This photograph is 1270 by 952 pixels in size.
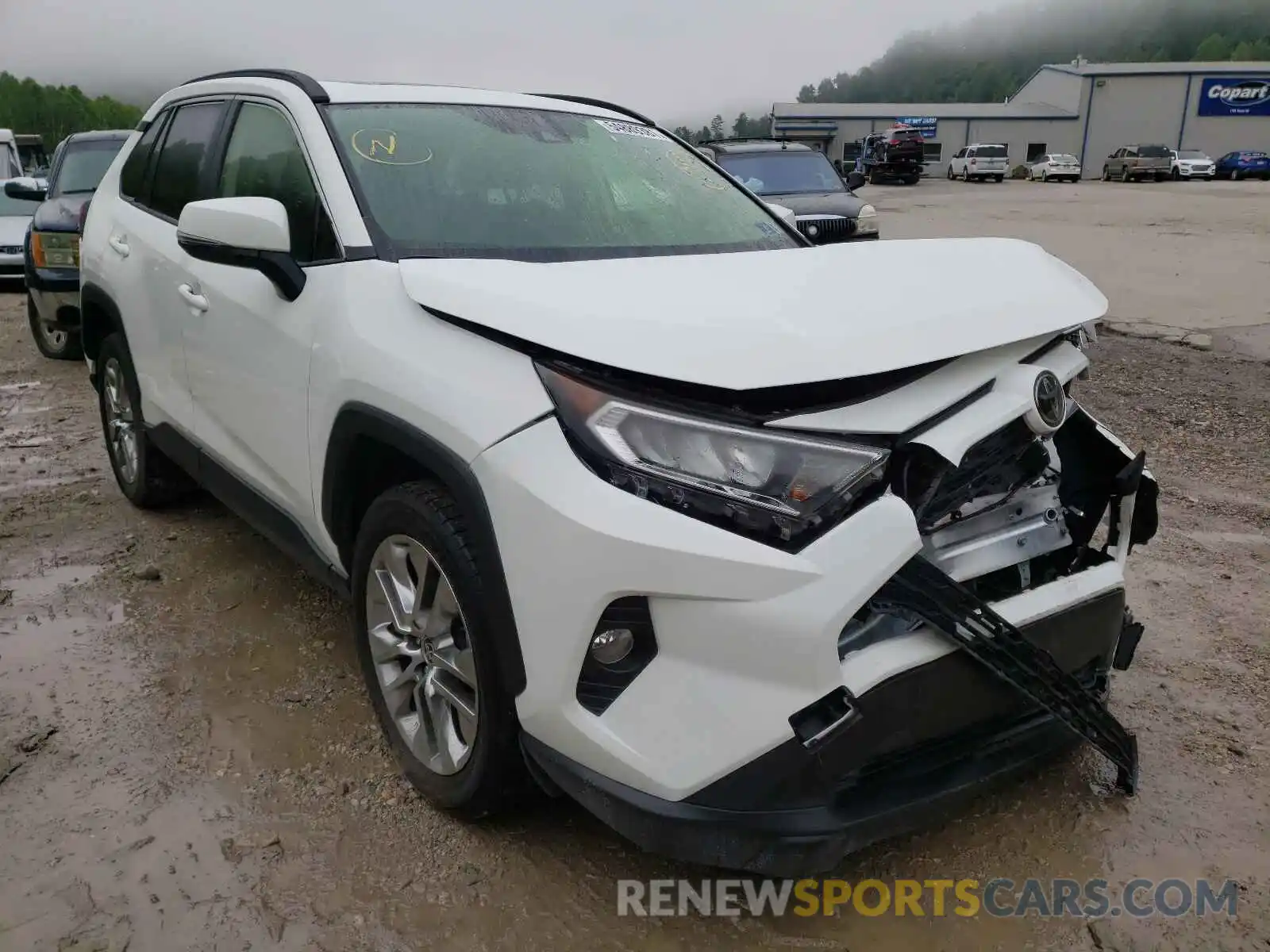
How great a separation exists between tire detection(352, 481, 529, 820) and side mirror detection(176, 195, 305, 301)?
0.71m

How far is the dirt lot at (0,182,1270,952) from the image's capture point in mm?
2225

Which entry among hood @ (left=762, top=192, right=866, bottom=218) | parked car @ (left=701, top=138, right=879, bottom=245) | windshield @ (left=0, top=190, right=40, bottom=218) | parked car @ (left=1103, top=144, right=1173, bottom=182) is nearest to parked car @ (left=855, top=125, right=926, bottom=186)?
parked car @ (left=1103, top=144, right=1173, bottom=182)

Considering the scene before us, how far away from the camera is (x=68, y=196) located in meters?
8.92

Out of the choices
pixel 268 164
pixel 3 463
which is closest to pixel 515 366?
pixel 268 164

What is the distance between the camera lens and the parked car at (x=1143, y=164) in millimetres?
41156

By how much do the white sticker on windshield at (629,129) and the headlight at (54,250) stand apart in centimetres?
577

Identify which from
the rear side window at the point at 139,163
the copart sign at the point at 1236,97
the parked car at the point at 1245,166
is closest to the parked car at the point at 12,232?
the rear side window at the point at 139,163

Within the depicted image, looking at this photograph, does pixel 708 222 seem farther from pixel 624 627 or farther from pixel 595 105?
pixel 624 627

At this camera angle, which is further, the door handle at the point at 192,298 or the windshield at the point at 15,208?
the windshield at the point at 15,208

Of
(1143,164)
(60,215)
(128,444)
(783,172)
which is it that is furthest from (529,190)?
(1143,164)

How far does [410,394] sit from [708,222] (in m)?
1.42

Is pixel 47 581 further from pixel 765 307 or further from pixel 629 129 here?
pixel 765 307

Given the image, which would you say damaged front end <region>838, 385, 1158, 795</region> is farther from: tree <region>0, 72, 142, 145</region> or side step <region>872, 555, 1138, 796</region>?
tree <region>0, 72, 142, 145</region>

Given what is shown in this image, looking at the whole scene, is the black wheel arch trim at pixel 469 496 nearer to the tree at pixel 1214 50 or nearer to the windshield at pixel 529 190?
the windshield at pixel 529 190
